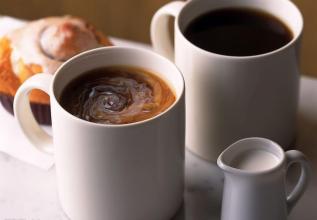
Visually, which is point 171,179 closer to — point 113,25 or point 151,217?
point 151,217

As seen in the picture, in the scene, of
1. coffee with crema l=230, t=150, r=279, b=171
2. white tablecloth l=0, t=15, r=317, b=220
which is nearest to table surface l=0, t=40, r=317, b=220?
white tablecloth l=0, t=15, r=317, b=220

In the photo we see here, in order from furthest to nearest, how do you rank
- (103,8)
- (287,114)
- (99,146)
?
1. (103,8)
2. (287,114)
3. (99,146)

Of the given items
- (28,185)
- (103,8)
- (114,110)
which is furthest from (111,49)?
(103,8)

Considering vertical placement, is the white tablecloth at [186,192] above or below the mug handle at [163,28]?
below

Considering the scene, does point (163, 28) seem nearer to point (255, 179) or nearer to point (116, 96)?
point (116, 96)

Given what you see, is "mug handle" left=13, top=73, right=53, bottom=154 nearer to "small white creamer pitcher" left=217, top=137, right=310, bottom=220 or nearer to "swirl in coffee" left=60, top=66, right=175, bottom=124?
"swirl in coffee" left=60, top=66, right=175, bottom=124

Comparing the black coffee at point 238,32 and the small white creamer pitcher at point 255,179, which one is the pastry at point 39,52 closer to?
A: the black coffee at point 238,32

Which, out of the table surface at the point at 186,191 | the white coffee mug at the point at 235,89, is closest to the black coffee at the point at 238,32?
the white coffee mug at the point at 235,89
